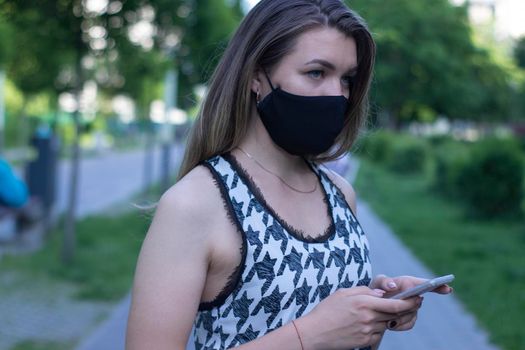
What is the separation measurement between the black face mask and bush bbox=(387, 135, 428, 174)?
1003 inches

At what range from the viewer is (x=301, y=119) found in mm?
1815

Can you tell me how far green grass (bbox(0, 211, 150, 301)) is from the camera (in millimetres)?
7625

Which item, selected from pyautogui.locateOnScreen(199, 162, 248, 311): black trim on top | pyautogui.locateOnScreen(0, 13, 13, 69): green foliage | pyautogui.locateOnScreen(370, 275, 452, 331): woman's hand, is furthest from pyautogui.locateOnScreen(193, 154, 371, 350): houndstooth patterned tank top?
pyautogui.locateOnScreen(0, 13, 13, 69): green foliage

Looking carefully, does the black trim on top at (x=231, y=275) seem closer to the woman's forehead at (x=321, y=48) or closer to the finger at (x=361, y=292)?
the finger at (x=361, y=292)

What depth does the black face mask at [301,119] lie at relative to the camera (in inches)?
70.9

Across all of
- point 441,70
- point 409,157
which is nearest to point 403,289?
point 409,157

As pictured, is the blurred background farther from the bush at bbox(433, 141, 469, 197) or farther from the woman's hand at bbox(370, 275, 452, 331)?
the woman's hand at bbox(370, 275, 452, 331)

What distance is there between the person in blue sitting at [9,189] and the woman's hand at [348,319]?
4.94 metres

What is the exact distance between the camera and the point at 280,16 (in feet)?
5.94

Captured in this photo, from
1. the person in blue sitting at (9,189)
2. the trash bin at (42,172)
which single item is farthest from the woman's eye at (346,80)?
the trash bin at (42,172)

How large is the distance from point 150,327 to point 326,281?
405mm

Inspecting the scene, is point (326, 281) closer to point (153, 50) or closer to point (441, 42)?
point (153, 50)

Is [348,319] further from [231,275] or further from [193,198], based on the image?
[193,198]

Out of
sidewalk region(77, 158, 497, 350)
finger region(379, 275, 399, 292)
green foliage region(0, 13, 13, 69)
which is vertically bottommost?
sidewalk region(77, 158, 497, 350)
